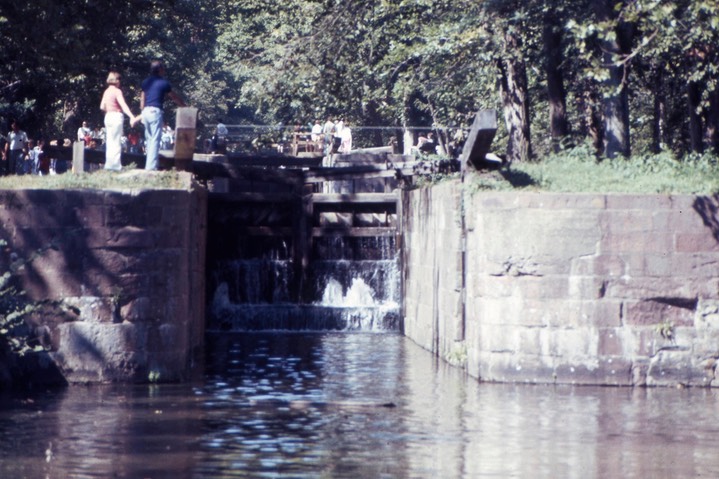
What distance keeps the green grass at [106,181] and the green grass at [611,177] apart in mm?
3470

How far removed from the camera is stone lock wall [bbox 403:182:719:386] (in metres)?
14.0

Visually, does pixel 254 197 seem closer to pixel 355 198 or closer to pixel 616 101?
pixel 355 198

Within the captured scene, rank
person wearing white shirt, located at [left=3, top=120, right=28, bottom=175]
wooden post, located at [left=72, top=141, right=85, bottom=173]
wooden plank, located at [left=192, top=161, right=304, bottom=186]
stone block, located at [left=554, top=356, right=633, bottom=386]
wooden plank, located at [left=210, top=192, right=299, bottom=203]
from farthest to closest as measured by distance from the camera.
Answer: person wearing white shirt, located at [left=3, top=120, right=28, bottom=175] → wooden plank, located at [left=192, top=161, right=304, bottom=186] → wooden plank, located at [left=210, top=192, right=299, bottom=203] → wooden post, located at [left=72, top=141, right=85, bottom=173] → stone block, located at [left=554, top=356, right=633, bottom=386]

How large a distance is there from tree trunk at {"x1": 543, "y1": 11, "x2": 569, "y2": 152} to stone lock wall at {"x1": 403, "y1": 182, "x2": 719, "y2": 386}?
25.3 ft

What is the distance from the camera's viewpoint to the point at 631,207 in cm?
1409

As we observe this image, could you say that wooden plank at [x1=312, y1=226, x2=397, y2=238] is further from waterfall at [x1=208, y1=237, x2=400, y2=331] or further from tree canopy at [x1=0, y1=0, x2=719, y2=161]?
tree canopy at [x1=0, y1=0, x2=719, y2=161]

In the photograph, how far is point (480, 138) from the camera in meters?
Answer: 15.0

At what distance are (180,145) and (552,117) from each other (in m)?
9.50

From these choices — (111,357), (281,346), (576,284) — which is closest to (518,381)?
(576,284)

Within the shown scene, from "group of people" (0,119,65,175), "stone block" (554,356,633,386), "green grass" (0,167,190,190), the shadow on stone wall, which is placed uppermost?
"group of people" (0,119,65,175)

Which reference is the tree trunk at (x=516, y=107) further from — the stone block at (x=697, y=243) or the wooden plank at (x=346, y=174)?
the stone block at (x=697, y=243)

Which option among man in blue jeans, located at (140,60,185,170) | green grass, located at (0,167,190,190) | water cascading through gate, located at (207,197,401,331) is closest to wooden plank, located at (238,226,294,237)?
water cascading through gate, located at (207,197,401,331)

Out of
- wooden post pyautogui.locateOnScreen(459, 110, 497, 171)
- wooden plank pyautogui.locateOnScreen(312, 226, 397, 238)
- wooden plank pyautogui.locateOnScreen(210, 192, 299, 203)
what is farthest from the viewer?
wooden plank pyautogui.locateOnScreen(312, 226, 397, 238)

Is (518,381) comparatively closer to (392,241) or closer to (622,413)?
(622,413)
